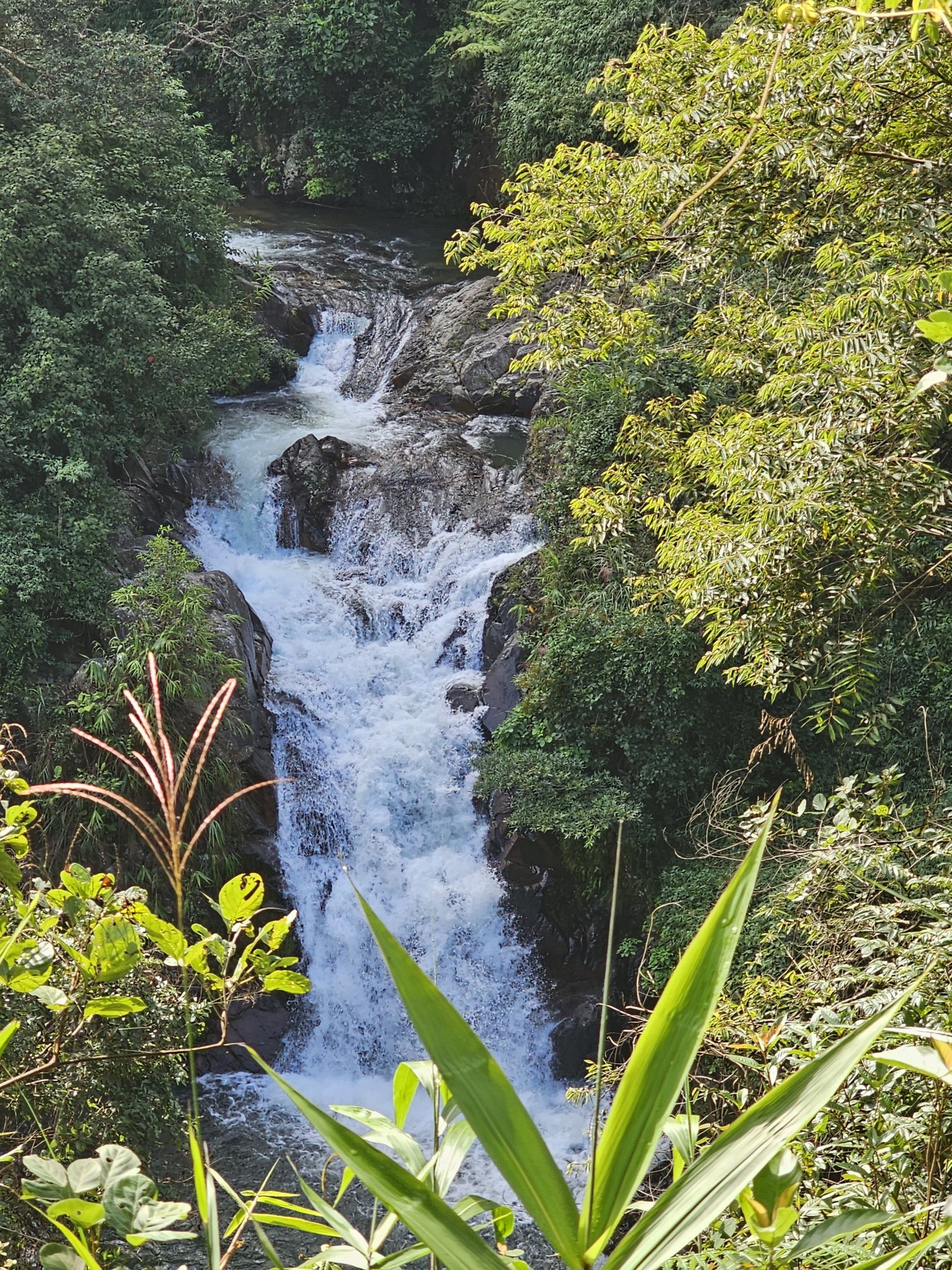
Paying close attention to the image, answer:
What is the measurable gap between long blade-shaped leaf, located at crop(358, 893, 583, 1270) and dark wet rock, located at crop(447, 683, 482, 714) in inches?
316

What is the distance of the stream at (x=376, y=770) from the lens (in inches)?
305

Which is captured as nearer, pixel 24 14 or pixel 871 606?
pixel 871 606

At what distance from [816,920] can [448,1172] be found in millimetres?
2957

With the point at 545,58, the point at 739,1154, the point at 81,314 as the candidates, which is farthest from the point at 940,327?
the point at 545,58

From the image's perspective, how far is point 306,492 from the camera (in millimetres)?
10625

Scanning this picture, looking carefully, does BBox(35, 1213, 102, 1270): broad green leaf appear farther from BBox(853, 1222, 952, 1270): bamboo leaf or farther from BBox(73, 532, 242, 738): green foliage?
BBox(73, 532, 242, 738): green foliage

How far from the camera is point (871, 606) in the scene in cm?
566

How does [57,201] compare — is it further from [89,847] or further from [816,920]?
[816,920]

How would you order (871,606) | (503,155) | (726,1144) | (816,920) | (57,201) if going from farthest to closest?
(503,155) < (57,201) < (871,606) < (816,920) < (726,1144)

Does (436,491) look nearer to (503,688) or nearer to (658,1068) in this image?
(503,688)

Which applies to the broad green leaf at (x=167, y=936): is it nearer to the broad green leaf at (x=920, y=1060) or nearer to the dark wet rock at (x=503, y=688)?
the broad green leaf at (x=920, y=1060)

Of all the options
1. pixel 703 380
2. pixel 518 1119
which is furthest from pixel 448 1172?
pixel 703 380

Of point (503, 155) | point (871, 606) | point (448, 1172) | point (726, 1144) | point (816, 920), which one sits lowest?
point (816, 920)

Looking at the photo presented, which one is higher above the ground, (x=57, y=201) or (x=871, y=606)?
(x=57, y=201)
